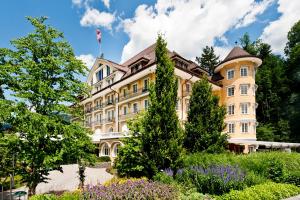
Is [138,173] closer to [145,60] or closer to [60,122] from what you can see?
[60,122]

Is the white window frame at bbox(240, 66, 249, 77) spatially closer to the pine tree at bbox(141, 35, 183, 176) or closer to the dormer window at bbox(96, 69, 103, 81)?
the dormer window at bbox(96, 69, 103, 81)

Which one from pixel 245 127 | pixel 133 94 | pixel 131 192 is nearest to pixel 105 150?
pixel 133 94

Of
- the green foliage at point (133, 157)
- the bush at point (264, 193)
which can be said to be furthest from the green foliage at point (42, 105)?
the bush at point (264, 193)

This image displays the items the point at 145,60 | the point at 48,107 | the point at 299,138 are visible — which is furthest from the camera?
the point at 299,138

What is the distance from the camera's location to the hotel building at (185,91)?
109 feet

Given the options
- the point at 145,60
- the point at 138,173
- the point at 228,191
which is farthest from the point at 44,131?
the point at 145,60

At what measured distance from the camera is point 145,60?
3359 cm

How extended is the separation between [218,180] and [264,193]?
73.9 inches

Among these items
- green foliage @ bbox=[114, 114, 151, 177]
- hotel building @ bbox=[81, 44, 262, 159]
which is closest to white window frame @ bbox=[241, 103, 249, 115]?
hotel building @ bbox=[81, 44, 262, 159]

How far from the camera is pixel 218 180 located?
413 inches

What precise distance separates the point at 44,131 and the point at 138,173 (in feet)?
21.8

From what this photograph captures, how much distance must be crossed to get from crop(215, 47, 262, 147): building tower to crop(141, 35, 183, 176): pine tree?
2456cm

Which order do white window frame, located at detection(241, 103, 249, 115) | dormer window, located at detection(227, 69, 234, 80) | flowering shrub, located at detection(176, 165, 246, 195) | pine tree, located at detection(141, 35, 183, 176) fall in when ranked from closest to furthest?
flowering shrub, located at detection(176, 165, 246, 195) → pine tree, located at detection(141, 35, 183, 176) → white window frame, located at detection(241, 103, 249, 115) → dormer window, located at detection(227, 69, 234, 80)

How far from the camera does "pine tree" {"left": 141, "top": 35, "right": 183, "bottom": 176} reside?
1355 centimetres
